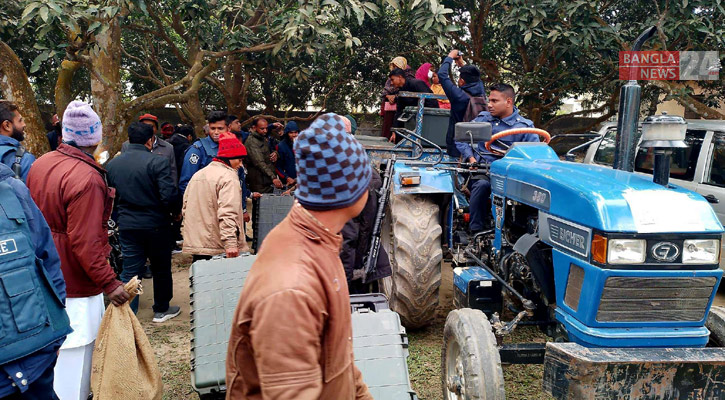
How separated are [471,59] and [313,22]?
546 centimetres

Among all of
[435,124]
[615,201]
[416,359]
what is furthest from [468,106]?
[615,201]

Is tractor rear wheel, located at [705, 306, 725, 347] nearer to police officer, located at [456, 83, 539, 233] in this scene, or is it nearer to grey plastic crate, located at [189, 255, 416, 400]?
police officer, located at [456, 83, 539, 233]

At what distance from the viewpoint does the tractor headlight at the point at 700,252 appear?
2820mm

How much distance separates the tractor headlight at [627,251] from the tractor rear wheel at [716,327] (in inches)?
35.7

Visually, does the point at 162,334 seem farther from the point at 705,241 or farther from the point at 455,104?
the point at 705,241

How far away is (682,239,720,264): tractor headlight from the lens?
2820 mm

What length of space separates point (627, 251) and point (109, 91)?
235 inches

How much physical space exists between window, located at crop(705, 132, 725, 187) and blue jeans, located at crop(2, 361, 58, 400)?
5998 millimetres

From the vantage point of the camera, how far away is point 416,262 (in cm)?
455

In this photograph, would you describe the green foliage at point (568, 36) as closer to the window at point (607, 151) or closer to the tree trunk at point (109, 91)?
the window at point (607, 151)

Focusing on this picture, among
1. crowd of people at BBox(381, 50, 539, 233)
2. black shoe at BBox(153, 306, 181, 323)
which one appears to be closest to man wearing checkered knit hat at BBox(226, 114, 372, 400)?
crowd of people at BBox(381, 50, 539, 233)

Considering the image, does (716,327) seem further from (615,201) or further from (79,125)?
(79,125)

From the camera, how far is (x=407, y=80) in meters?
7.86

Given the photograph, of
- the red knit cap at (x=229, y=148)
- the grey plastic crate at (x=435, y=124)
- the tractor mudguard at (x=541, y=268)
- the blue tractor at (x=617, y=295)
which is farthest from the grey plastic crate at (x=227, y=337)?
the grey plastic crate at (x=435, y=124)
